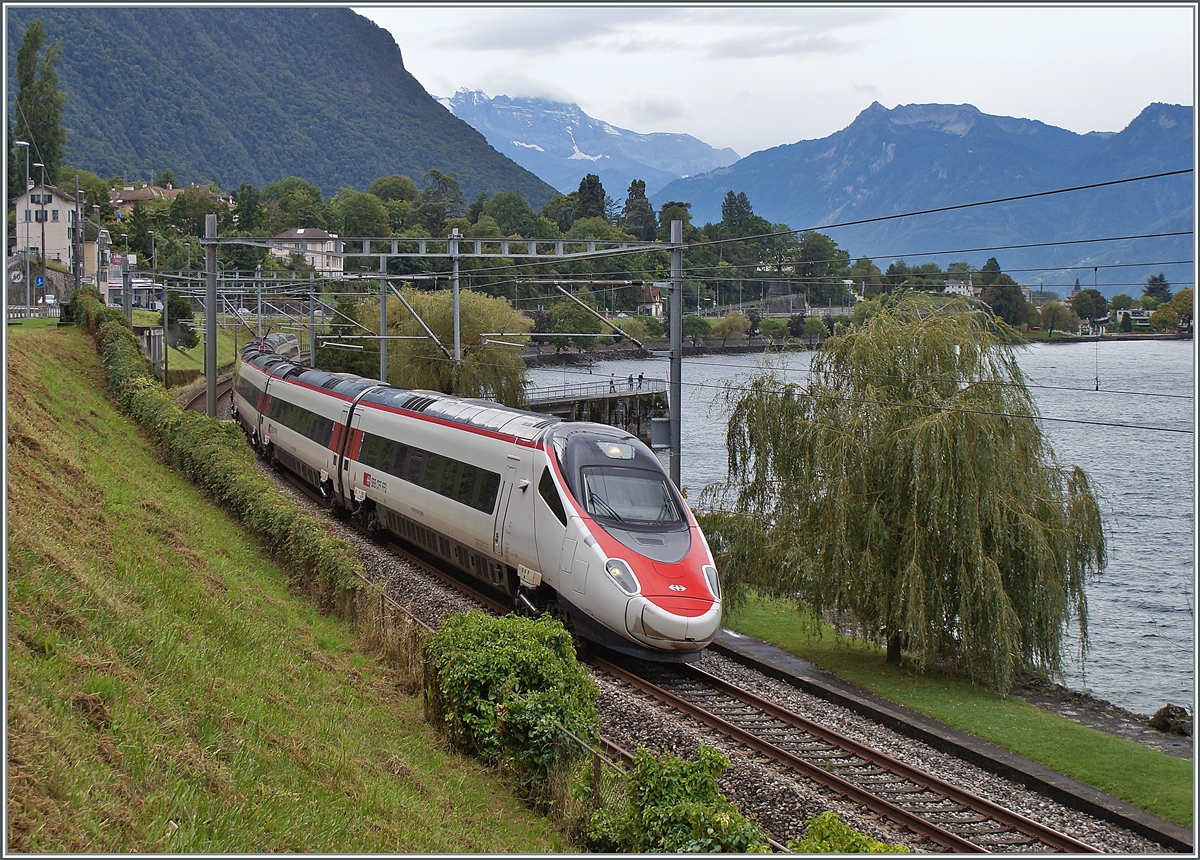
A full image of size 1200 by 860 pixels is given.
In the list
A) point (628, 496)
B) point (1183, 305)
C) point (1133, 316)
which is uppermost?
point (1183, 305)

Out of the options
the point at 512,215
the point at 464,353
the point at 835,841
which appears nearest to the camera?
the point at 835,841

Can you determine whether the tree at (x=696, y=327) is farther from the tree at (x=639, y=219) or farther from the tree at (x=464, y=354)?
the tree at (x=639, y=219)

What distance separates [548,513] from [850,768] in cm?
596

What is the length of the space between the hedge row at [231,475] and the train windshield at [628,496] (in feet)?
13.5

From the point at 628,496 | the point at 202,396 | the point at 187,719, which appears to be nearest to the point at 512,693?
the point at 187,719

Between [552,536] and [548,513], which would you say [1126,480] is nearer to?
[548,513]

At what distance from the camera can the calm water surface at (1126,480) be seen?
90.4 feet

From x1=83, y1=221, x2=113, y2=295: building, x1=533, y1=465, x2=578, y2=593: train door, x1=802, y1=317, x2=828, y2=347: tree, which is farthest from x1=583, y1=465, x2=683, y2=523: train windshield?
x1=83, y1=221, x2=113, y2=295: building

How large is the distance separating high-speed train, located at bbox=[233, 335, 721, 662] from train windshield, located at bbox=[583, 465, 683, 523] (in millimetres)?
22

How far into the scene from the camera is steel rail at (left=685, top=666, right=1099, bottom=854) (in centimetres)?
1066

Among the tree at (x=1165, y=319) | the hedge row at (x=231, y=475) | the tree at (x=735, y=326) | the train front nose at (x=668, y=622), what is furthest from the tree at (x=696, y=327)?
the train front nose at (x=668, y=622)

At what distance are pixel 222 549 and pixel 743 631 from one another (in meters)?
10.8

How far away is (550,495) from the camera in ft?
52.6

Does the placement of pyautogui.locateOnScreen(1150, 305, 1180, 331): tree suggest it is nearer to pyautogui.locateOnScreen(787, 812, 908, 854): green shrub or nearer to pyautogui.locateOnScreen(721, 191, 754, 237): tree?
pyautogui.locateOnScreen(787, 812, 908, 854): green shrub
